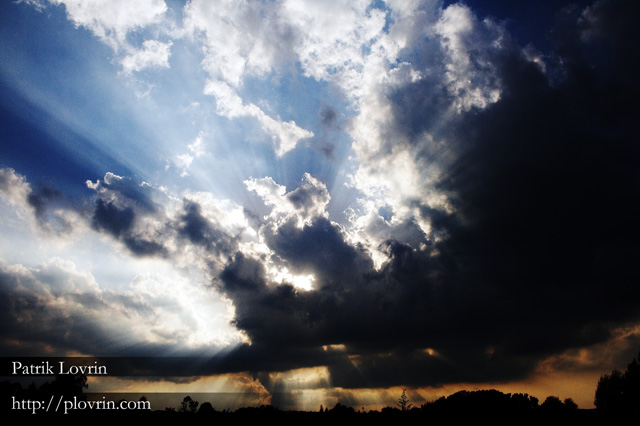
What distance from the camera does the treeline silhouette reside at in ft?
262

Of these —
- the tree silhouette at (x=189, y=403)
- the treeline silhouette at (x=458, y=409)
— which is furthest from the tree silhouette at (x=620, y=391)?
the tree silhouette at (x=189, y=403)

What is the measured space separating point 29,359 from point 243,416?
9170 centimetres

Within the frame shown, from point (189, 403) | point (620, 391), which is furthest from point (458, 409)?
point (189, 403)

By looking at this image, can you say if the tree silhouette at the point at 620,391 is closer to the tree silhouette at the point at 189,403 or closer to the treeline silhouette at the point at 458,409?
the treeline silhouette at the point at 458,409

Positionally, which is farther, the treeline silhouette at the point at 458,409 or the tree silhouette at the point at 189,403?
the tree silhouette at the point at 189,403

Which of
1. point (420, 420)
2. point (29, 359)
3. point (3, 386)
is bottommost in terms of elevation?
point (420, 420)

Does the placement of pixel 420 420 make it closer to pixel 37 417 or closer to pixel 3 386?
pixel 37 417

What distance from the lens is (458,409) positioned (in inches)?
5615

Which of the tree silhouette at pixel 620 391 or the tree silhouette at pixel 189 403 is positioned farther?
the tree silhouette at pixel 189 403

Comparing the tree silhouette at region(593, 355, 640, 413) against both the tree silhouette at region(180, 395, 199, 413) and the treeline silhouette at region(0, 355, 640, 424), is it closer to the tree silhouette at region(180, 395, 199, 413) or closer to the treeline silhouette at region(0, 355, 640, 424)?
the treeline silhouette at region(0, 355, 640, 424)

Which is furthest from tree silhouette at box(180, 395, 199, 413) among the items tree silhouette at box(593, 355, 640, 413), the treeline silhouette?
tree silhouette at box(593, 355, 640, 413)

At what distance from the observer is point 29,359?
40500 mm

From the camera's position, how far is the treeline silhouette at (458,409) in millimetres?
79750

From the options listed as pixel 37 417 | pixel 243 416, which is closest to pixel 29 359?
pixel 37 417
